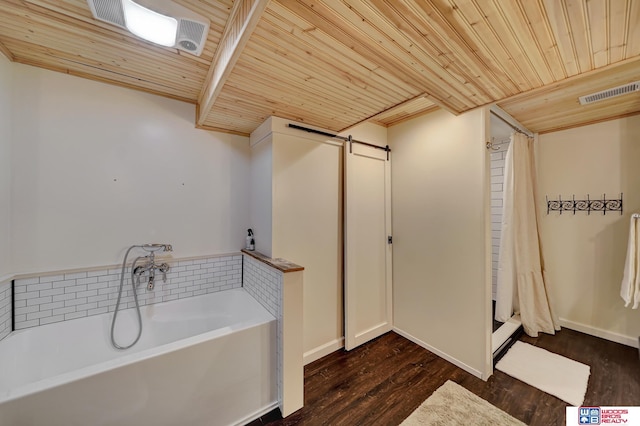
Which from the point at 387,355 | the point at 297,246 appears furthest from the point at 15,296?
the point at 387,355

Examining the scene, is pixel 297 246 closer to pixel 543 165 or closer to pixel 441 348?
pixel 441 348

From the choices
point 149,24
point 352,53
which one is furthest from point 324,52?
point 149,24

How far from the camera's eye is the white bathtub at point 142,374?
113 cm

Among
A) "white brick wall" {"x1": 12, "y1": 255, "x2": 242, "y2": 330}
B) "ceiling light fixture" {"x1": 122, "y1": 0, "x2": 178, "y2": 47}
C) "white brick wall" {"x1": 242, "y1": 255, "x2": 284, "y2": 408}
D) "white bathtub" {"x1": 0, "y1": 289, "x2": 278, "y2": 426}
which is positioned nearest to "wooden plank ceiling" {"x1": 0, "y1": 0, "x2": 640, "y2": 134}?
"ceiling light fixture" {"x1": 122, "y1": 0, "x2": 178, "y2": 47}

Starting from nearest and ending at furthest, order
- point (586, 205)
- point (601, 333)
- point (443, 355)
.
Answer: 1. point (443, 355)
2. point (601, 333)
3. point (586, 205)

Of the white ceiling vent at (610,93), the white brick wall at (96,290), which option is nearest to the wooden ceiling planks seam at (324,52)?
the white ceiling vent at (610,93)

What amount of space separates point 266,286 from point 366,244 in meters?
1.16

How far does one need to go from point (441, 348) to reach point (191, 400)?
2.13 m

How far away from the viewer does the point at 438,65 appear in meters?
1.41

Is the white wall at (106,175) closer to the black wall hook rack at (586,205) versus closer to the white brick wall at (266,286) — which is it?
the white brick wall at (266,286)

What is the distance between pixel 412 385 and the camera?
188 cm

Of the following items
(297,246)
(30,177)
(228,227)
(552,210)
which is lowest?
(297,246)

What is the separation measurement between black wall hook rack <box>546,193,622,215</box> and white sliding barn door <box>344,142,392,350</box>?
82.5 inches

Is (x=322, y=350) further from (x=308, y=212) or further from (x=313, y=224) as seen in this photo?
(x=308, y=212)
